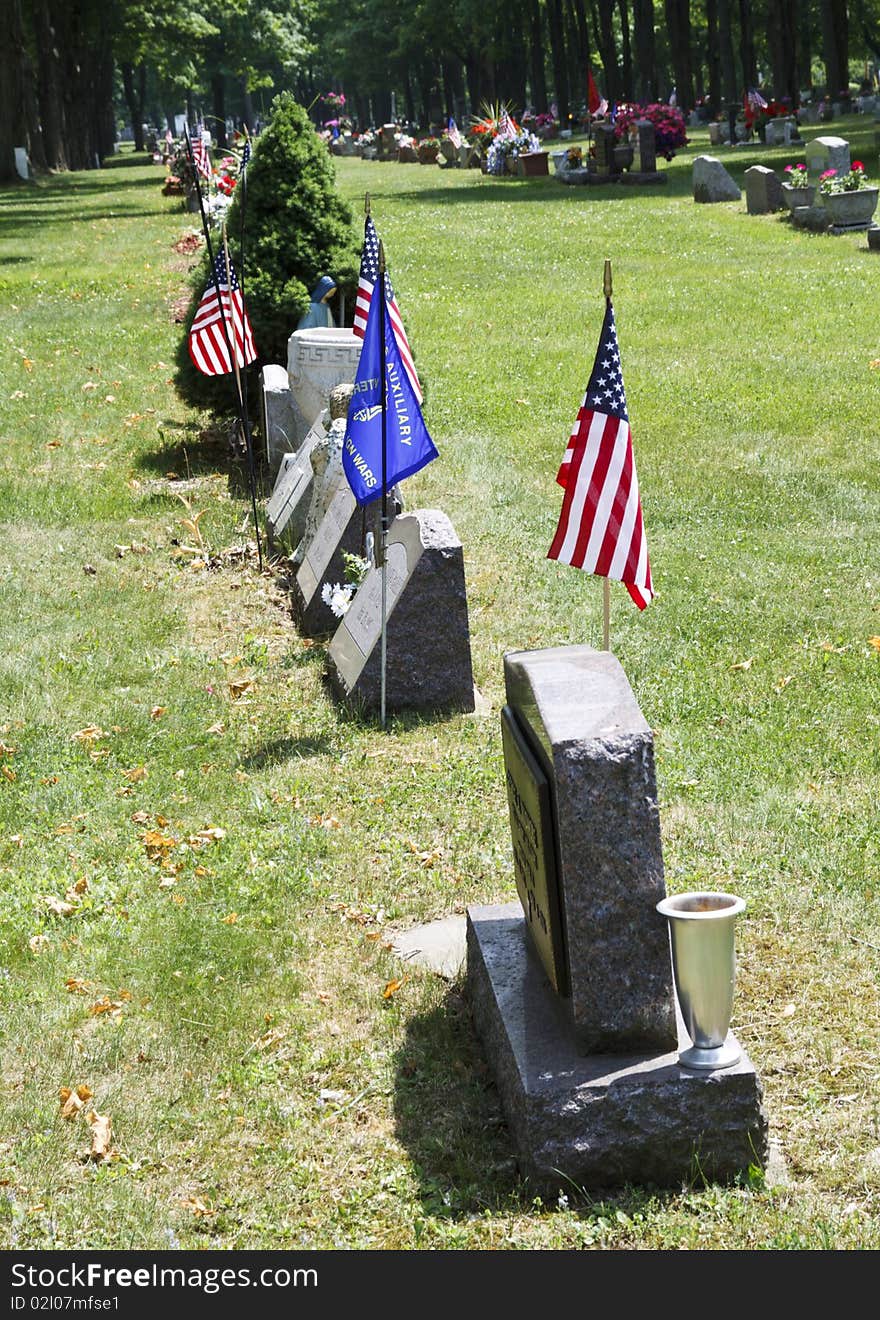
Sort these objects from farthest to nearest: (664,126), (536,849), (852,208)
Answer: (664,126) < (852,208) < (536,849)

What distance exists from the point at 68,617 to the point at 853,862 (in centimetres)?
574

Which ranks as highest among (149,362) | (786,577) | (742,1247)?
(149,362)

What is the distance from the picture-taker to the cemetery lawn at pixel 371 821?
15.3ft

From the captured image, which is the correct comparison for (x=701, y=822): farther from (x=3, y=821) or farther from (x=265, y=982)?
(x=3, y=821)

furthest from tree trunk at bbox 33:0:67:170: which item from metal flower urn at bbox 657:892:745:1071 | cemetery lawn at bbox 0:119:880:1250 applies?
metal flower urn at bbox 657:892:745:1071

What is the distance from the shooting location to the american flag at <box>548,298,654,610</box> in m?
6.00

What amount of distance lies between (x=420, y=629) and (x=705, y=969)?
399cm

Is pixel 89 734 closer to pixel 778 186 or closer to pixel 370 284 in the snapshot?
pixel 370 284

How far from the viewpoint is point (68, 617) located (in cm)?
1019

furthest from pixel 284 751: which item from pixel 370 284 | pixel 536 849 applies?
pixel 536 849

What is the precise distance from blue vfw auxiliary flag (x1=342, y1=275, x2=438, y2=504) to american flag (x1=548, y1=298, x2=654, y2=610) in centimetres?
162

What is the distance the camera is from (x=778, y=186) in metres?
29.0

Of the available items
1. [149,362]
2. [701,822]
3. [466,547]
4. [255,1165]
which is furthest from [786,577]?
[149,362]

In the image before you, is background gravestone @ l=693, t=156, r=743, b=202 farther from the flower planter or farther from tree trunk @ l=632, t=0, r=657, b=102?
tree trunk @ l=632, t=0, r=657, b=102
